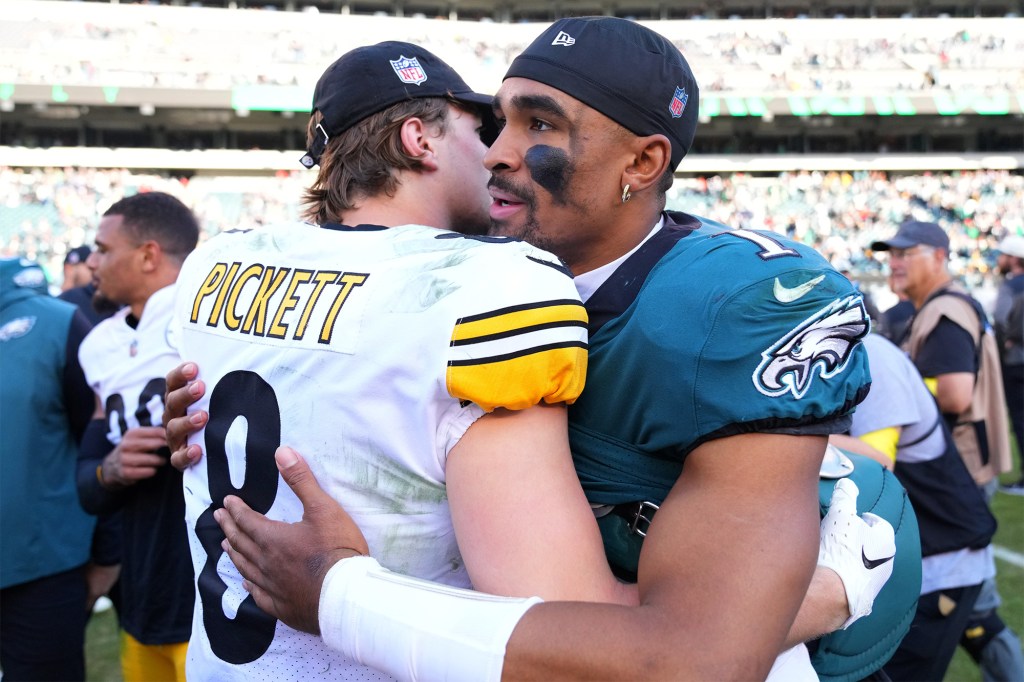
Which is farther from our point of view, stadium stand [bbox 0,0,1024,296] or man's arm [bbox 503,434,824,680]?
stadium stand [bbox 0,0,1024,296]

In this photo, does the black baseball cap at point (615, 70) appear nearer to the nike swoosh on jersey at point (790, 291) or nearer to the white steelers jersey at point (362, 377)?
the white steelers jersey at point (362, 377)

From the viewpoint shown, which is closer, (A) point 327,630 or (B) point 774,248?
(A) point 327,630

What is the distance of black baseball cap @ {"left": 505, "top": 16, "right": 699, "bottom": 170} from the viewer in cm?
172

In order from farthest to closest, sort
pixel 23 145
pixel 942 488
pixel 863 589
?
pixel 23 145 → pixel 942 488 → pixel 863 589

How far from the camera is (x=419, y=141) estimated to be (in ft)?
6.26

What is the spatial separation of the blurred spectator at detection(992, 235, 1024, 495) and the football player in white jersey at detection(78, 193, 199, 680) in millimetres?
7521

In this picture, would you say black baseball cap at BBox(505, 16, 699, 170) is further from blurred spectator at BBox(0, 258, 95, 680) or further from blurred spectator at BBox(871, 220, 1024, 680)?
blurred spectator at BBox(871, 220, 1024, 680)

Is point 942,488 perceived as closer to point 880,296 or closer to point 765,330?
point 765,330

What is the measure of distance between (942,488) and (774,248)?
2413 millimetres

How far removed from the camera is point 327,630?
4.57 ft

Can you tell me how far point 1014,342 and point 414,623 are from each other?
27.7 ft

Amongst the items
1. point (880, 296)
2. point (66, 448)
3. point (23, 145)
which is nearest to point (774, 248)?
point (66, 448)

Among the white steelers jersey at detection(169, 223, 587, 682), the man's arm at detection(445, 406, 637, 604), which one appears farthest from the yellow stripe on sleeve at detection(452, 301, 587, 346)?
the man's arm at detection(445, 406, 637, 604)

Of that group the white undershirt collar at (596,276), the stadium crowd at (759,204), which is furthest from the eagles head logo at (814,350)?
the stadium crowd at (759,204)
